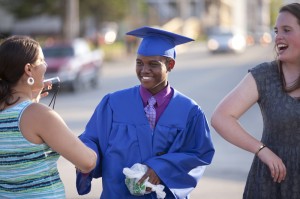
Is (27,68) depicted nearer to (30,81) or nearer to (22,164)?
(30,81)

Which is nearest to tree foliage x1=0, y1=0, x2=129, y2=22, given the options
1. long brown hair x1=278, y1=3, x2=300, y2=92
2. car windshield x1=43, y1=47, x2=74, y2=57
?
car windshield x1=43, y1=47, x2=74, y2=57

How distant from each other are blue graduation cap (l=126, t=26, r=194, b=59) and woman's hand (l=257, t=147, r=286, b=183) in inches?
38.5

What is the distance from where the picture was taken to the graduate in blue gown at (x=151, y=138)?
13.1ft

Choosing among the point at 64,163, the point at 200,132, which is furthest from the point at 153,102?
the point at 64,163

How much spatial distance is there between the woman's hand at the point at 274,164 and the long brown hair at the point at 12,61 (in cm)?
116

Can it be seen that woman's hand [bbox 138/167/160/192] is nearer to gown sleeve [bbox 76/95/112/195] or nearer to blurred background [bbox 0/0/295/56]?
gown sleeve [bbox 76/95/112/195]

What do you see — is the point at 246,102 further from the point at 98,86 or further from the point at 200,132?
the point at 98,86

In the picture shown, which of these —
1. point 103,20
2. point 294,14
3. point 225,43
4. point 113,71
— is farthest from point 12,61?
point 103,20

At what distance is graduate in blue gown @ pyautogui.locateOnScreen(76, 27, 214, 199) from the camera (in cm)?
400

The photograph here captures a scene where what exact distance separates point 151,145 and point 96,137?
1.03ft

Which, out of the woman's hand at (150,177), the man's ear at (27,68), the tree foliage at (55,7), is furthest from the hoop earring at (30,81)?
the tree foliage at (55,7)

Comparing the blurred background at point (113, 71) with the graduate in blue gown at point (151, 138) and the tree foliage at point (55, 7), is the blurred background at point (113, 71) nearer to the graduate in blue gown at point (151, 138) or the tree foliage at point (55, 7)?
the tree foliage at point (55, 7)

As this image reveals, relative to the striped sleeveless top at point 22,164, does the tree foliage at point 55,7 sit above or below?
below

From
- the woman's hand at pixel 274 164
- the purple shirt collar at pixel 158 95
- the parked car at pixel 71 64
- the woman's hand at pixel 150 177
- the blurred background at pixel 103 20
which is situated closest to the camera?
the woman's hand at pixel 274 164
